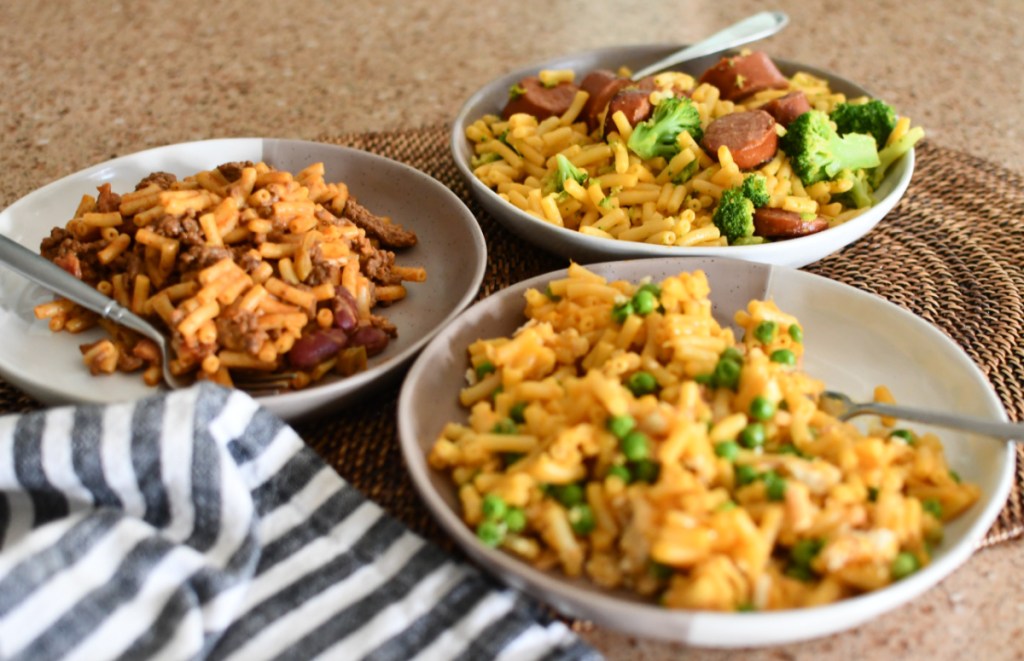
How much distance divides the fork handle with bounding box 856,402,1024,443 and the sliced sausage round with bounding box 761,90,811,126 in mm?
1119

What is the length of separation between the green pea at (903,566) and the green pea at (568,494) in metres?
0.56

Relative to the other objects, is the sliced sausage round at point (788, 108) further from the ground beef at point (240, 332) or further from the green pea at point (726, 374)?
the ground beef at point (240, 332)

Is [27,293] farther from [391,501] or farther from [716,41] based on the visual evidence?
[716,41]

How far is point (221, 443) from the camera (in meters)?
1.80

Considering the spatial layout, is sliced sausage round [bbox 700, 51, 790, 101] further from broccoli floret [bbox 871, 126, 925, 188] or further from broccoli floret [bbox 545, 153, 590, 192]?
broccoli floret [bbox 545, 153, 590, 192]

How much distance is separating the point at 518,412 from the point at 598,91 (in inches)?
57.6

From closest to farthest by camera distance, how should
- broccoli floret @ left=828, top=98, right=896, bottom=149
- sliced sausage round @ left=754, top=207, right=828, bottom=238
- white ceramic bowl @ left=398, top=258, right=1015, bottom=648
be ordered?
white ceramic bowl @ left=398, top=258, right=1015, bottom=648, sliced sausage round @ left=754, top=207, right=828, bottom=238, broccoli floret @ left=828, top=98, right=896, bottom=149

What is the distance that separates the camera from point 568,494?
169 cm

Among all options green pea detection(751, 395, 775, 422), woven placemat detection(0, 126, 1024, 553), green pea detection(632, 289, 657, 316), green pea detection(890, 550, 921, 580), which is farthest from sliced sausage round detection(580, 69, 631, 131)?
green pea detection(890, 550, 921, 580)

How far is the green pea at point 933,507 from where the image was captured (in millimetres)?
1712

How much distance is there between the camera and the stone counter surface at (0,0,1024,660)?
3.52m

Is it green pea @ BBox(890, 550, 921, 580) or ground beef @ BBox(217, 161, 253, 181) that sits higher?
ground beef @ BBox(217, 161, 253, 181)

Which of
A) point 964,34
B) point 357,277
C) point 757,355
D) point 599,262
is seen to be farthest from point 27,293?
point 964,34

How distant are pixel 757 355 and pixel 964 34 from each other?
345cm
